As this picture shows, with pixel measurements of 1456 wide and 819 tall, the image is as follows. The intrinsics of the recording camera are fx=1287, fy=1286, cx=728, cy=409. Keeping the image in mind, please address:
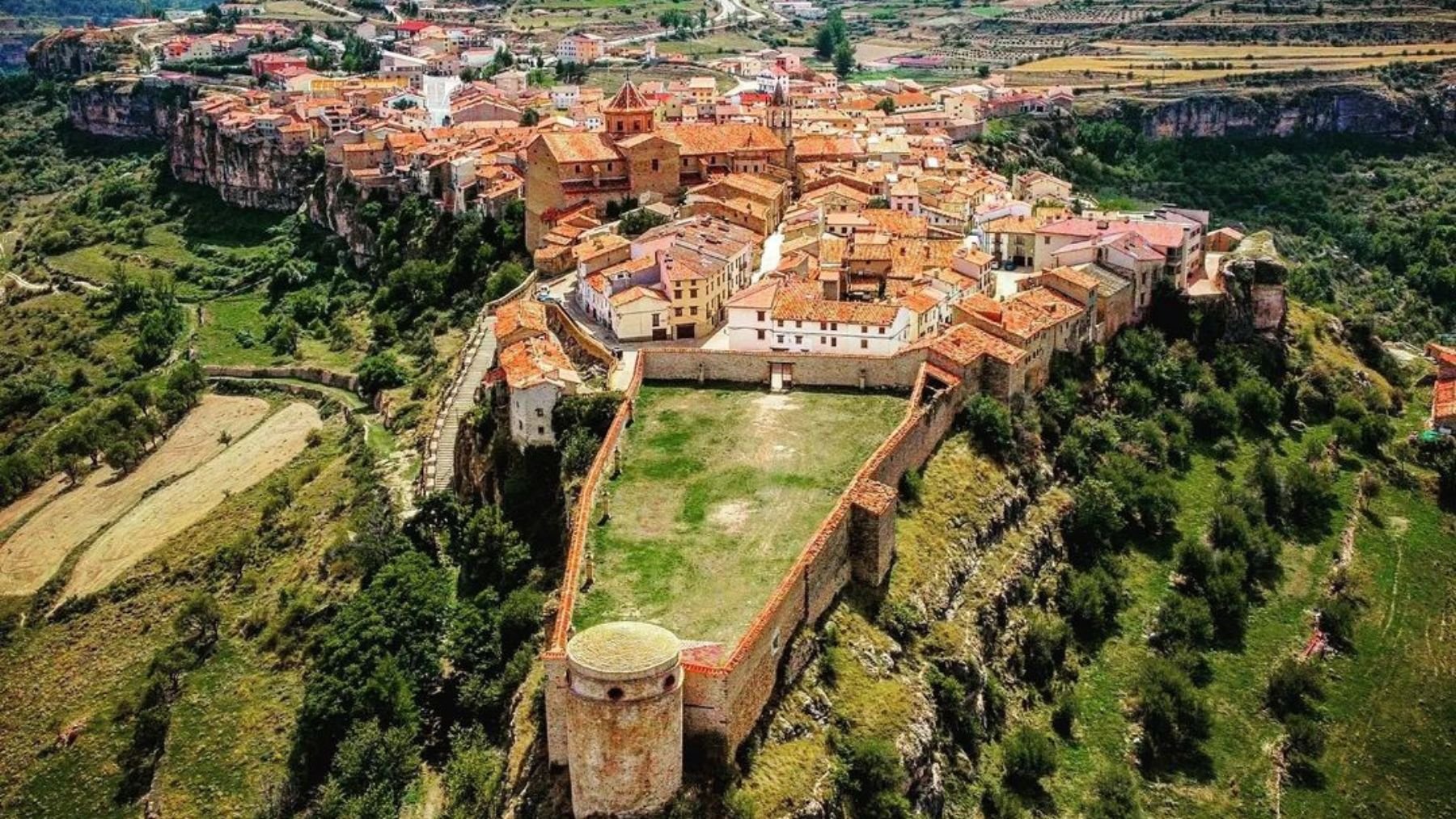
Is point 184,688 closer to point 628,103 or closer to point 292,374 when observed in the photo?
point 292,374

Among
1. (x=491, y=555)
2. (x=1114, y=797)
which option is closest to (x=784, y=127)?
(x=491, y=555)

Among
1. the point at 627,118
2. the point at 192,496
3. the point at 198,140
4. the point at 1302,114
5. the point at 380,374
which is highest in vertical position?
the point at 627,118

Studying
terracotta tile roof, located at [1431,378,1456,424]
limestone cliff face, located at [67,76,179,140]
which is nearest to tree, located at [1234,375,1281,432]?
terracotta tile roof, located at [1431,378,1456,424]

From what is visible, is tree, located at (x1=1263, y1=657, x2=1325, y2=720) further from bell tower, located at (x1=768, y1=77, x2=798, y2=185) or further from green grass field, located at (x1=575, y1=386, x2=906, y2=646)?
bell tower, located at (x1=768, y1=77, x2=798, y2=185)

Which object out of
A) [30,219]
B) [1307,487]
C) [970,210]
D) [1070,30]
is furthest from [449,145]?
[1070,30]

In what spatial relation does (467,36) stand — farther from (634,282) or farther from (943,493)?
(943,493)
